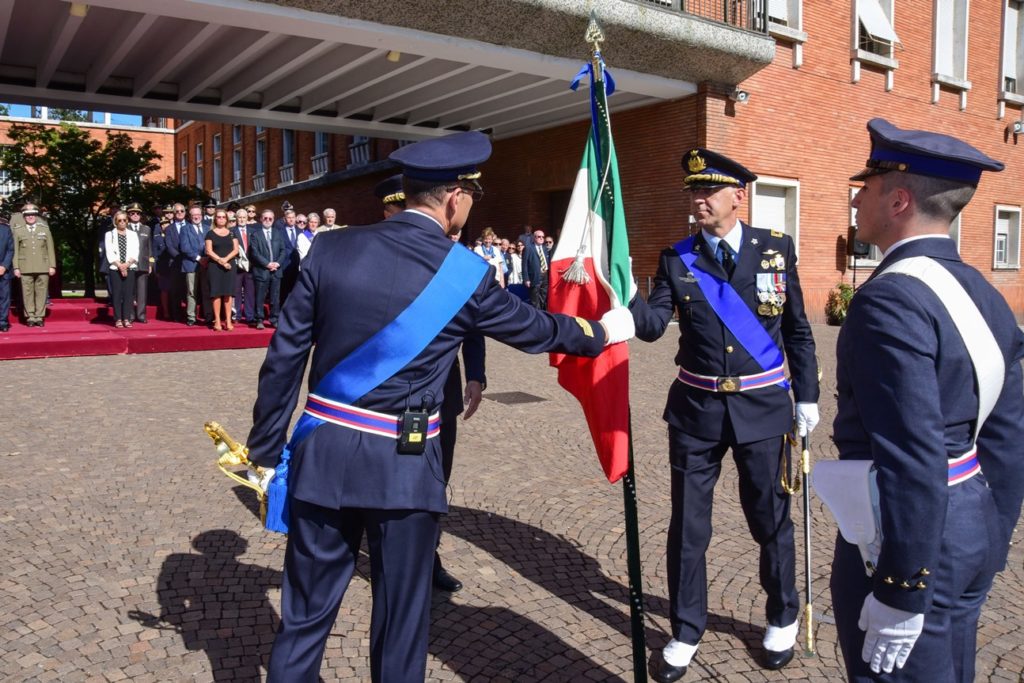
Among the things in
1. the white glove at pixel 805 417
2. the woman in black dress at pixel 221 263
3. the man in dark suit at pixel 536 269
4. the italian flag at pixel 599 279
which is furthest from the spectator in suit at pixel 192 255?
the white glove at pixel 805 417

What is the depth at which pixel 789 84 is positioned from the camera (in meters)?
18.2

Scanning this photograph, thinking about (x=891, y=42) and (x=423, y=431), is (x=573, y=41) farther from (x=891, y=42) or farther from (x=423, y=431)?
(x=423, y=431)

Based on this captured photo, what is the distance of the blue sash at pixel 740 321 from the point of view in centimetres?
351

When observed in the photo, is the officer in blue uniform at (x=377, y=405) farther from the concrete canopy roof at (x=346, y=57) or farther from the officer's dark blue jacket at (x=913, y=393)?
the concrete canopy roof at (x=346, y=57)

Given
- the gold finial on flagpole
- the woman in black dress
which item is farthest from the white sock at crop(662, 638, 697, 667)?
the woman in black dress

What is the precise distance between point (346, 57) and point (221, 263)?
15.7ft

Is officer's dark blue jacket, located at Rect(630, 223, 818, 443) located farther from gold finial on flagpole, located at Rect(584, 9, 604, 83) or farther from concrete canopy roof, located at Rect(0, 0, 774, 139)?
concrete canopy roof, located at Rect(0, 0, 774, 139)

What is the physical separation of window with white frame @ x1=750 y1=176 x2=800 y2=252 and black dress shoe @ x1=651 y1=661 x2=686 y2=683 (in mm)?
15554

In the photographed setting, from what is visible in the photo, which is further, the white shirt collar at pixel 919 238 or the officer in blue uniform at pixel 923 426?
the white shirt collar at pixel 919 238

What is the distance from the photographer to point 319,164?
30.9m

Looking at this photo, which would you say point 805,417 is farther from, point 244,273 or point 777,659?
point 244,273

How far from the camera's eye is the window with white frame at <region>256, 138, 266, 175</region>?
36.7 metres

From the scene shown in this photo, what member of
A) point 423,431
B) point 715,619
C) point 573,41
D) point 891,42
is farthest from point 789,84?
point 423,431

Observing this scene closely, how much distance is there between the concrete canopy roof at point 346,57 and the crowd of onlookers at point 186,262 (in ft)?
9.82
